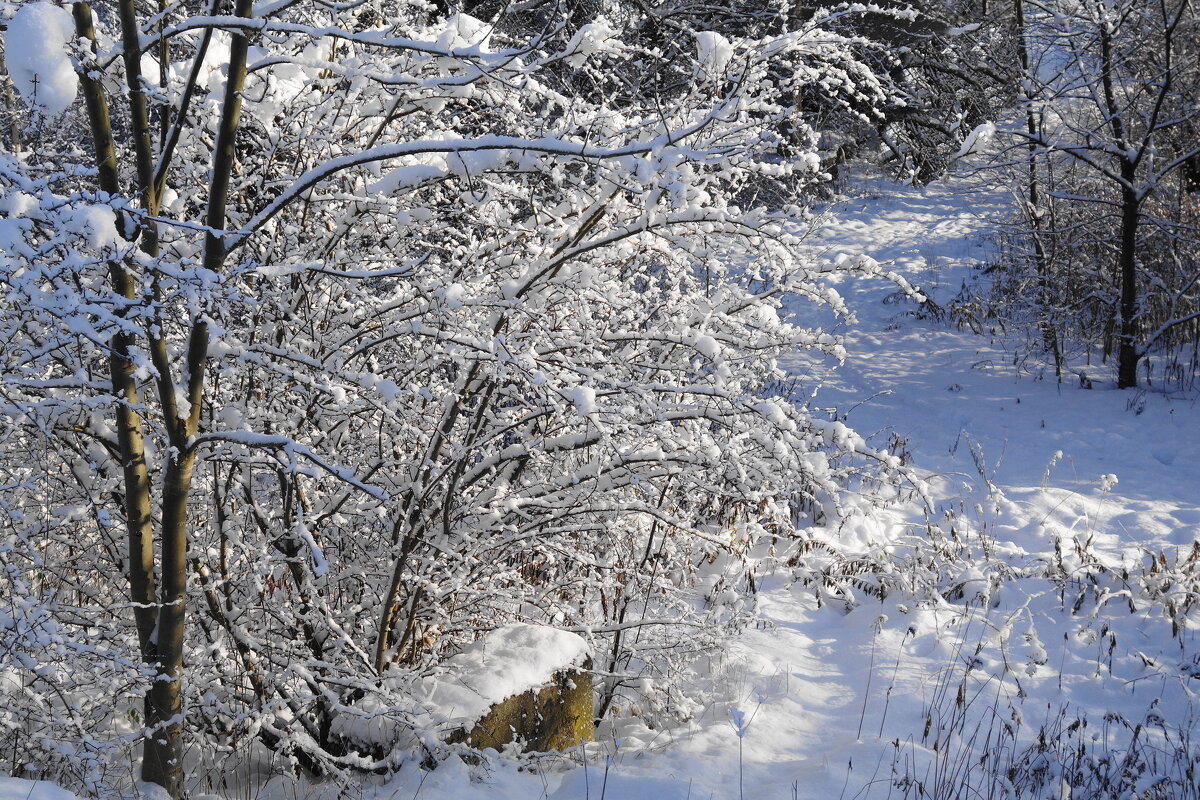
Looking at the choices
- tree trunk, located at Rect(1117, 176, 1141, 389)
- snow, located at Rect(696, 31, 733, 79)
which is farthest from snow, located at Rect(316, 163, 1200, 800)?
snow, located at Rect(696, 31, 733, 79)

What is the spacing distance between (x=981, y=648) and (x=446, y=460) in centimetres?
291

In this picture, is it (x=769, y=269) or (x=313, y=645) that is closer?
(x=769, y=269)

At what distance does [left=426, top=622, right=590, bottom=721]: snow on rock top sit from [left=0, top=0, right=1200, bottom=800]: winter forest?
0.05 feet

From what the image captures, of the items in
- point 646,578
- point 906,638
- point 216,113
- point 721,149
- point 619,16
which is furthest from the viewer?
point 619,16

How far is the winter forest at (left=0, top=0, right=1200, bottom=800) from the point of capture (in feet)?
7.59

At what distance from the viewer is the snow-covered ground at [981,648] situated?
3205mm

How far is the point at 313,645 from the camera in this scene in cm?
331

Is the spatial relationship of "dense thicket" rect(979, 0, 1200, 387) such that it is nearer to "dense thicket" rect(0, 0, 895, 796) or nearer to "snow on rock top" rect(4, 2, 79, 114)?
"dense thicket" rect(0, 0, 895, 796)

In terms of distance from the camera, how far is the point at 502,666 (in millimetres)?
3408

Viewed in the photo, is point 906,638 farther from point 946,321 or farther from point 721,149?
point 946,321

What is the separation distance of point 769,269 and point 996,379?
6.26 metres

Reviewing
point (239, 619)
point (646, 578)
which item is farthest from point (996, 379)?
point (239, 619)

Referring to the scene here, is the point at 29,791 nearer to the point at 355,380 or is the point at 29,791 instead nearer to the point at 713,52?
the point at 355,380

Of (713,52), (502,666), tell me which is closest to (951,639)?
(502,666)
